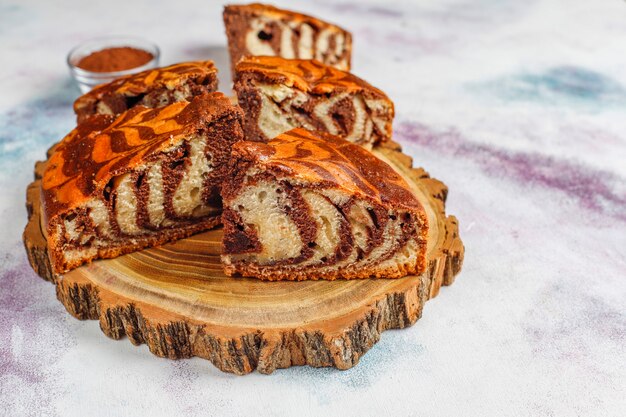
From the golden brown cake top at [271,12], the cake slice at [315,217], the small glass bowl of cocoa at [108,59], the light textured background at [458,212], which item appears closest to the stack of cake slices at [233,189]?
the cake slice at [315,217]

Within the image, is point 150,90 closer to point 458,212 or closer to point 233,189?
point 233,189

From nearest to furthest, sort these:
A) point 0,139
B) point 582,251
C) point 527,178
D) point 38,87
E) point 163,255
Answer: point 163,255 < point 582,251 < point 527,178 < point 0,139 < point 38,87

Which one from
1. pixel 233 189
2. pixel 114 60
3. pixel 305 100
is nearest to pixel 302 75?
pixel 305 100

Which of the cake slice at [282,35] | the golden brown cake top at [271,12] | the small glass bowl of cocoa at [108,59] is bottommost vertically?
the small glass bowl of cocoa at [108,59]

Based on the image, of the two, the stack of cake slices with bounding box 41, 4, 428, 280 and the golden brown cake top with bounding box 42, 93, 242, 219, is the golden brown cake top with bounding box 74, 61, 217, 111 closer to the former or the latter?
the stack of cake slices with bounding box 41, 4, 428, 280

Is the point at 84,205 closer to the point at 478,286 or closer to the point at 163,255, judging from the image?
the point at 163,255

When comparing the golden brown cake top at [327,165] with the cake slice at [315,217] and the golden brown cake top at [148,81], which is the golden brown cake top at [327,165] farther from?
the golden brown cake top at [148,81]

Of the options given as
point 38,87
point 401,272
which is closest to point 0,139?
point 38,87
